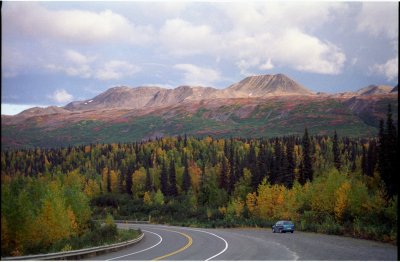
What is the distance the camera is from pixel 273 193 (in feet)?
239

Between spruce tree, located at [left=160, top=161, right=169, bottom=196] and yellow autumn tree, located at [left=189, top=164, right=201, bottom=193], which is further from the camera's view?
yellow autumn tree, located at [left=189, top=164, right=201, bottom=193]

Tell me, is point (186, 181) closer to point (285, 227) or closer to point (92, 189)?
point (92, 189)

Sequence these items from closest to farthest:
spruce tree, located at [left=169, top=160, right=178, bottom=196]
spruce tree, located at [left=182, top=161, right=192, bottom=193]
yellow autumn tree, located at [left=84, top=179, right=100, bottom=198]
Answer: spruce tree, located at [left=169, top=160, right=178, bottom=196] < spruce tree, located at [left=182, top=161, right=192, bottom=193] < yellow autumn tree, located at [left=84, top=179, right=100, bottom=198]

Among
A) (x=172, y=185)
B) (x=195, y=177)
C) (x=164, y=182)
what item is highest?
(x=195, y=177)

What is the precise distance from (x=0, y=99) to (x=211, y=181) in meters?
106

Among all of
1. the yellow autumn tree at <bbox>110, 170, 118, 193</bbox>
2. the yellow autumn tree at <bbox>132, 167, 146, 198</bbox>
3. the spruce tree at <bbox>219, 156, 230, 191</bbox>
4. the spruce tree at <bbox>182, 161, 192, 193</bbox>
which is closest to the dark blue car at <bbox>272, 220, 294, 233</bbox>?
the spruce tree at <bbox>219, 156, 230, 191</bbox>

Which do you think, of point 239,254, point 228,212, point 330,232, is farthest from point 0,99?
point 228,212

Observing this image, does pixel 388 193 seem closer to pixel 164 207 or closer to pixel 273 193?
pixel 273 193

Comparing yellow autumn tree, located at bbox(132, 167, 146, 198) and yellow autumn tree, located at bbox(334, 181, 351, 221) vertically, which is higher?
yellow autumn tree, located at bbox(334, 181, 351, 221)

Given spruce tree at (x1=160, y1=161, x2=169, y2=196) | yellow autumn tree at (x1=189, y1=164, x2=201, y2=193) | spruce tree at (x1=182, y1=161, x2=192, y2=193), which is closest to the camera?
spruce tree at (x1=182, y1=161, x2=192, y2=193)

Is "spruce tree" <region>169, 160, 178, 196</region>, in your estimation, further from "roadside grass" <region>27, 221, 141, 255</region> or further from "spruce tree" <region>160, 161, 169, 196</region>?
"roadside grass" <region>27, 221, 141, 255</region>

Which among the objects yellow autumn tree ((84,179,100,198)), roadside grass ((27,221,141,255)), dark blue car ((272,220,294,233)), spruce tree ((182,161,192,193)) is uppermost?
roadside grass ((27,221,141,255))

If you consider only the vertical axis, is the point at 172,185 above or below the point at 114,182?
above

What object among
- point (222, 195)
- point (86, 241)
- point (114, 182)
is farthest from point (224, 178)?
point (86, 241)
